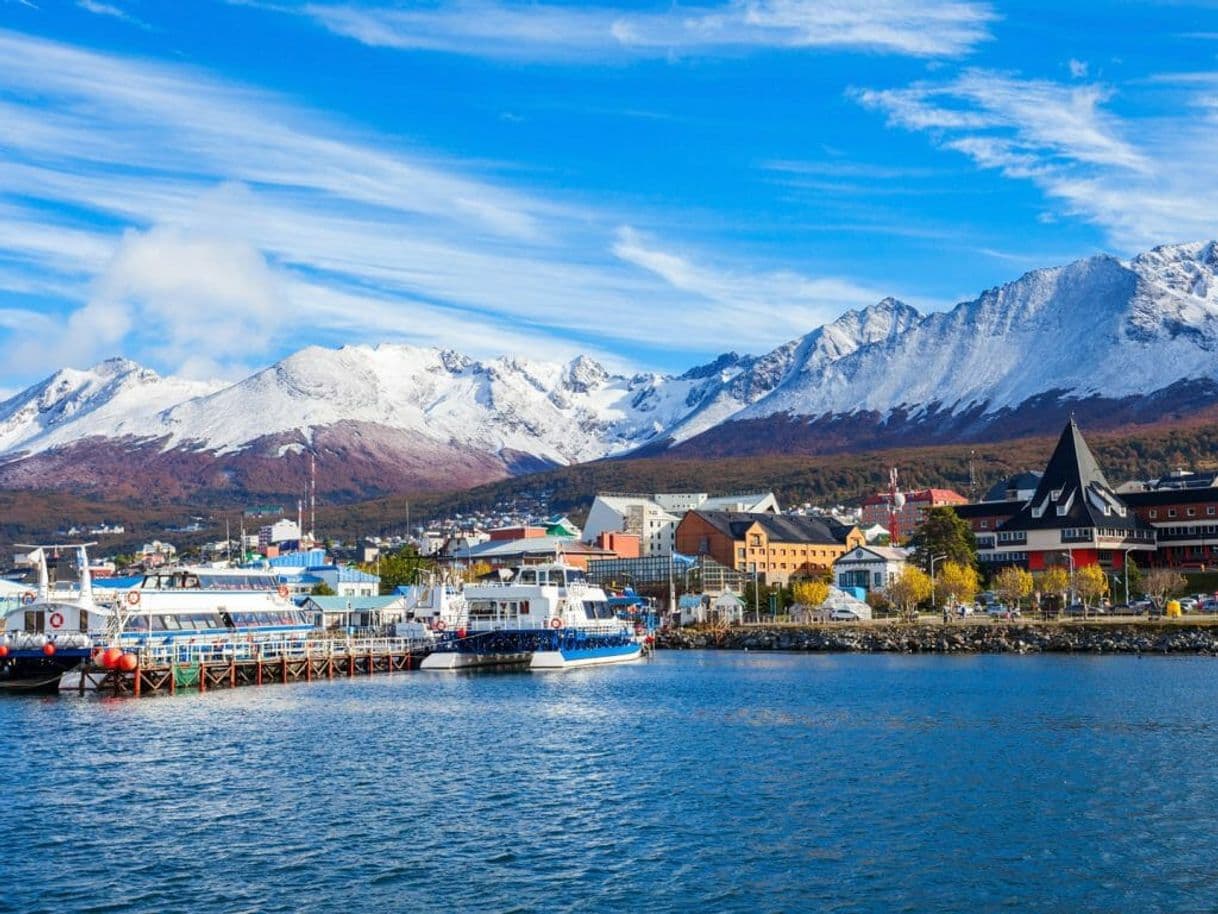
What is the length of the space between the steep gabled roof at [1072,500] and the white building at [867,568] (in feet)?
38.4

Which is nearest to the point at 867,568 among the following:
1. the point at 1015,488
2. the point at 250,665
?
the point at 1015,488

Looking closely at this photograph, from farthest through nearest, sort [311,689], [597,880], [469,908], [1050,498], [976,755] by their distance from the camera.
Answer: [1050,498] < [311,689] < [976,755] < [597,880] < [469,908]

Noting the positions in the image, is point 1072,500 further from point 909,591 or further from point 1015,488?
→ point 1015,488

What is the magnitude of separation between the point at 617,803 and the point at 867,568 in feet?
305

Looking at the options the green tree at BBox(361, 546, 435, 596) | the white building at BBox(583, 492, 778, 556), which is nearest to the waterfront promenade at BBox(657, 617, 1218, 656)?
the green tree at BBox(361, 546, 435, 596)

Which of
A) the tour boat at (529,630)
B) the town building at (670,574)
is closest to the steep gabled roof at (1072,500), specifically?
the town building at (670,574)

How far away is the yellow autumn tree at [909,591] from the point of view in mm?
104812

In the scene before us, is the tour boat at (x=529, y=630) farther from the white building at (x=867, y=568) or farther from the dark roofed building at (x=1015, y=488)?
the dark roofed building at (x=1015, y=488)

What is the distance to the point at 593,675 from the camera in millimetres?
69312

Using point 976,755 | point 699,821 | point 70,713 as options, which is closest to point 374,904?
point 699,821

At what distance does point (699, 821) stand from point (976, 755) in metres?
12.2

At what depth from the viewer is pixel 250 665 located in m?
64.4

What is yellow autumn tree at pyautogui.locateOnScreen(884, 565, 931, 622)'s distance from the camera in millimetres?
104812

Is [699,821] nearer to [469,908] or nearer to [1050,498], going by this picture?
[469,908]
